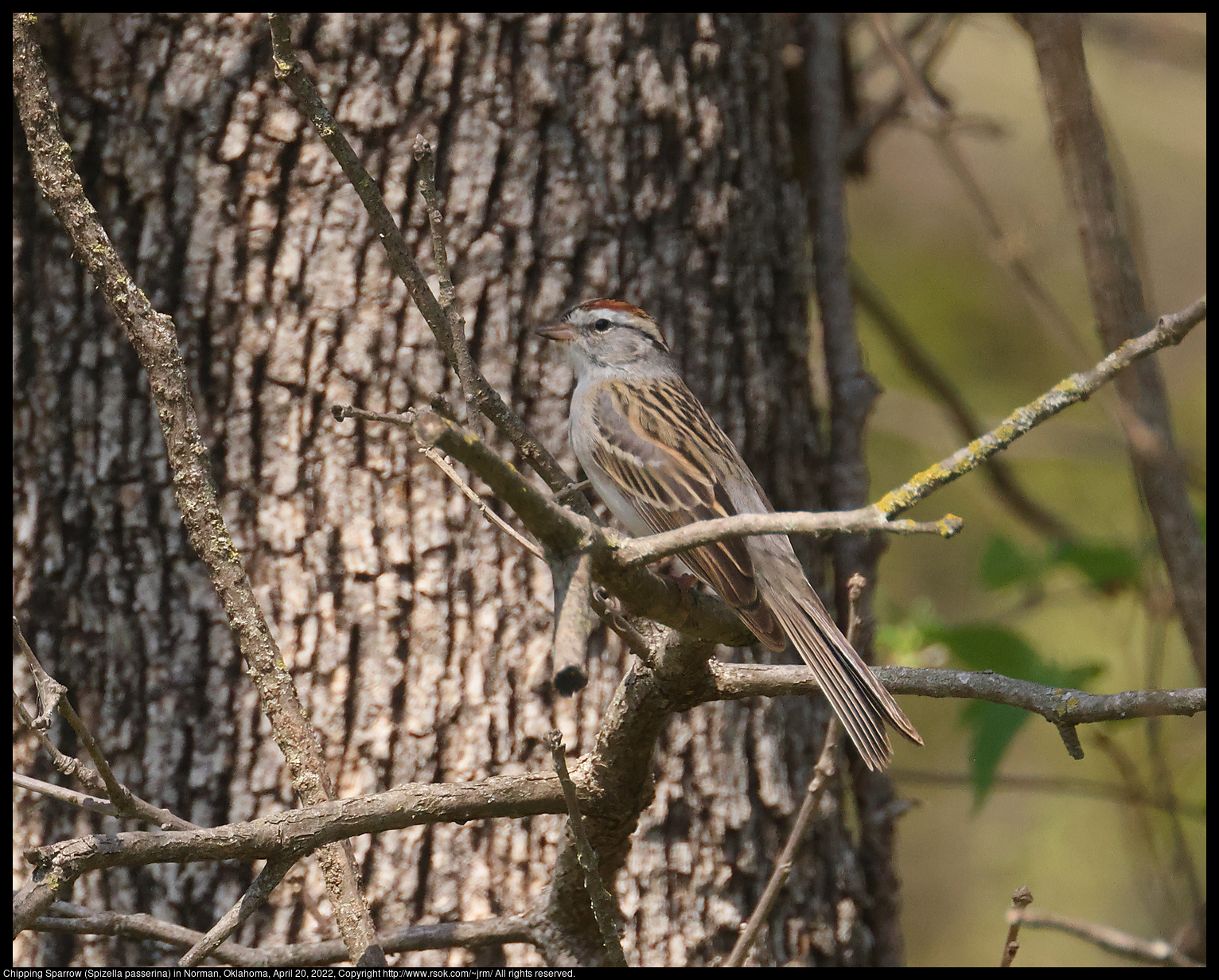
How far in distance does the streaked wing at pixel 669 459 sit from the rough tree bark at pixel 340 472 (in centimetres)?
18

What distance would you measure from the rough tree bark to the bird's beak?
0.04 metres

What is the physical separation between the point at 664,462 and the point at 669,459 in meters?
0.03

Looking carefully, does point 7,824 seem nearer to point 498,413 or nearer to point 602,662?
point 602,662

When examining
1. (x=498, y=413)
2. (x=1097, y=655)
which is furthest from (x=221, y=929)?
(x=1097, y=655)

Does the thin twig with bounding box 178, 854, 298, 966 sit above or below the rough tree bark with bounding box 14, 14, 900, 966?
below

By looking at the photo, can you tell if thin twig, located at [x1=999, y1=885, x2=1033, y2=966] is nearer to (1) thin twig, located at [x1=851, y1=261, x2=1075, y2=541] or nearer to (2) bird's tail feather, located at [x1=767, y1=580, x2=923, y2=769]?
(2) bird's tail feather, located at [x1=767, y1=580, x2=923, y2=769]

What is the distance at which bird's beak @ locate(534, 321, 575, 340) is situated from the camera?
2676 mm

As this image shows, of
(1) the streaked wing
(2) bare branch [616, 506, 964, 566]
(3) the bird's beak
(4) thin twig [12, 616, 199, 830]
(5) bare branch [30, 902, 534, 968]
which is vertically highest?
(3) the bird's beak

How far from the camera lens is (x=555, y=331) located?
2678 mm

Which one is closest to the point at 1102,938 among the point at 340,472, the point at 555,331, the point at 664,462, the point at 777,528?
the point at 664,462

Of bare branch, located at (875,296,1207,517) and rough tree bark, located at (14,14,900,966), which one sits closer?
bare branch, located at (875,296,1207,517)

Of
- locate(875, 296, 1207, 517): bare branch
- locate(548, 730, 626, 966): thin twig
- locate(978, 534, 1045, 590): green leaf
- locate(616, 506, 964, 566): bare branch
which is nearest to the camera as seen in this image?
locate(616, 506, 964, 566): bare branch

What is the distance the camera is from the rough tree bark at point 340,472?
2461 millimetres

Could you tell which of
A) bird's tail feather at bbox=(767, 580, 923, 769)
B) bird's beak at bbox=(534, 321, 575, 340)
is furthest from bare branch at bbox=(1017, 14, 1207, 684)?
bird's beak at bbox=(534, 321, 575, 340)
